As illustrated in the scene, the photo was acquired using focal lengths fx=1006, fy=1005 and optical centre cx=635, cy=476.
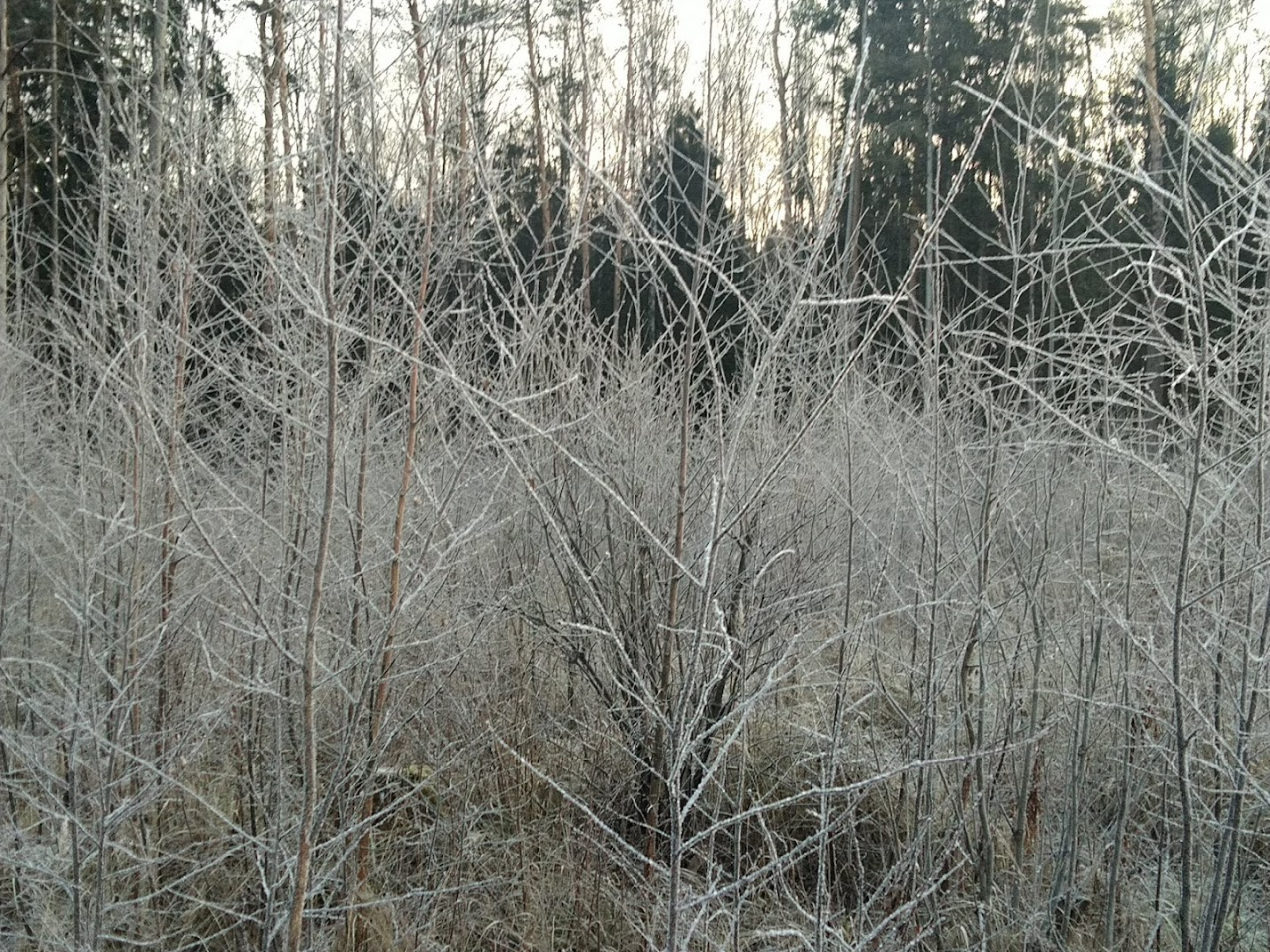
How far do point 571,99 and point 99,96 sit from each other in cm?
214

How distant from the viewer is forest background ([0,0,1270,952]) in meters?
2.54

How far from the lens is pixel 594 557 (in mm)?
4613

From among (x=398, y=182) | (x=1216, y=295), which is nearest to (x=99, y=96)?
(x=398, y=182)

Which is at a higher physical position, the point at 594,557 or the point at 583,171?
the point at 583,171

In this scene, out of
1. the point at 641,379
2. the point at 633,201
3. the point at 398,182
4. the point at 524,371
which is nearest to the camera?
the point at 398,182

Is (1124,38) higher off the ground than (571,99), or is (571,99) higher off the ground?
(1124,38)

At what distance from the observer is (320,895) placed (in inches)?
147

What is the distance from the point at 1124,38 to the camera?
7297mm

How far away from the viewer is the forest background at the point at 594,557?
254cm

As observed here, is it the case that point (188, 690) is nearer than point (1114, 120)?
No

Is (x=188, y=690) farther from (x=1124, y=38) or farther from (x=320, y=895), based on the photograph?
(x=1124, y=38)

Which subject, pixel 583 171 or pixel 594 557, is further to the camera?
pixel 594 557

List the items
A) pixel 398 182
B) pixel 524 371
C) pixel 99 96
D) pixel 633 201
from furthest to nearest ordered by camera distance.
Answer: pixel 524 371 < pixel 99 96 < pixel 633 201 < pixel 398 182

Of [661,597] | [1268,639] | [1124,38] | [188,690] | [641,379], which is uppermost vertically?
[1124,38]
